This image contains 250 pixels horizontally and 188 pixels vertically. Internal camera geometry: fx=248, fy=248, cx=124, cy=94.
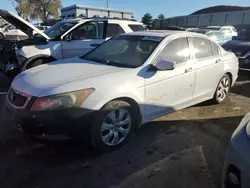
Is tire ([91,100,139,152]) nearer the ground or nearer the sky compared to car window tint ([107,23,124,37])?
nearer the ground

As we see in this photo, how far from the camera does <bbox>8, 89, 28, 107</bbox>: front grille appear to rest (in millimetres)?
3017

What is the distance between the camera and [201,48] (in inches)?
180

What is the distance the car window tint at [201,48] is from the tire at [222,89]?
735 mm

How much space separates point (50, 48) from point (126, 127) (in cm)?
381

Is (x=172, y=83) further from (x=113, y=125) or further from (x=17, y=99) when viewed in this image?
(x=17, y=99)

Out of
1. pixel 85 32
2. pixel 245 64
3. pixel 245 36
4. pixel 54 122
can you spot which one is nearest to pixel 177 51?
pixel 54 122

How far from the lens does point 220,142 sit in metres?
3.73

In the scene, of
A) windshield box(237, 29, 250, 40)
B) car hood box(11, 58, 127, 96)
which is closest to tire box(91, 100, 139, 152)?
car hood box(11, 58, 127, 96)

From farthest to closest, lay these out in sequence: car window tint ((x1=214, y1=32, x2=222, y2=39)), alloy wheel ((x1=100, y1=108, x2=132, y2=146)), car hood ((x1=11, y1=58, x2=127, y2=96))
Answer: car window tint ((x1=214, y1=32, x2=222, y2=39)) < alloy wheel ((x1=100, y1=108, x2=132, y2=146)) < car hood ((x1=11, y1=58, x2=127, y2=96))

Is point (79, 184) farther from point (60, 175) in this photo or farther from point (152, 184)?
point (152, 184)

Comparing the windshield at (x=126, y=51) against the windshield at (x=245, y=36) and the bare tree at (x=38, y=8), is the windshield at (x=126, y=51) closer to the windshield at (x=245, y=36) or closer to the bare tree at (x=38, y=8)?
the windshield at (x=245, y=36)

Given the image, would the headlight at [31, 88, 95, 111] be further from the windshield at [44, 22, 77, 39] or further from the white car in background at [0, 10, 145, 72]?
the windshield at [44, 22, 77, 39]

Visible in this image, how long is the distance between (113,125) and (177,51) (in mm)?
1731

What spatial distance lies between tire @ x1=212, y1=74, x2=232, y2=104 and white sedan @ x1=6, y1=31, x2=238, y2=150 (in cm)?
18
